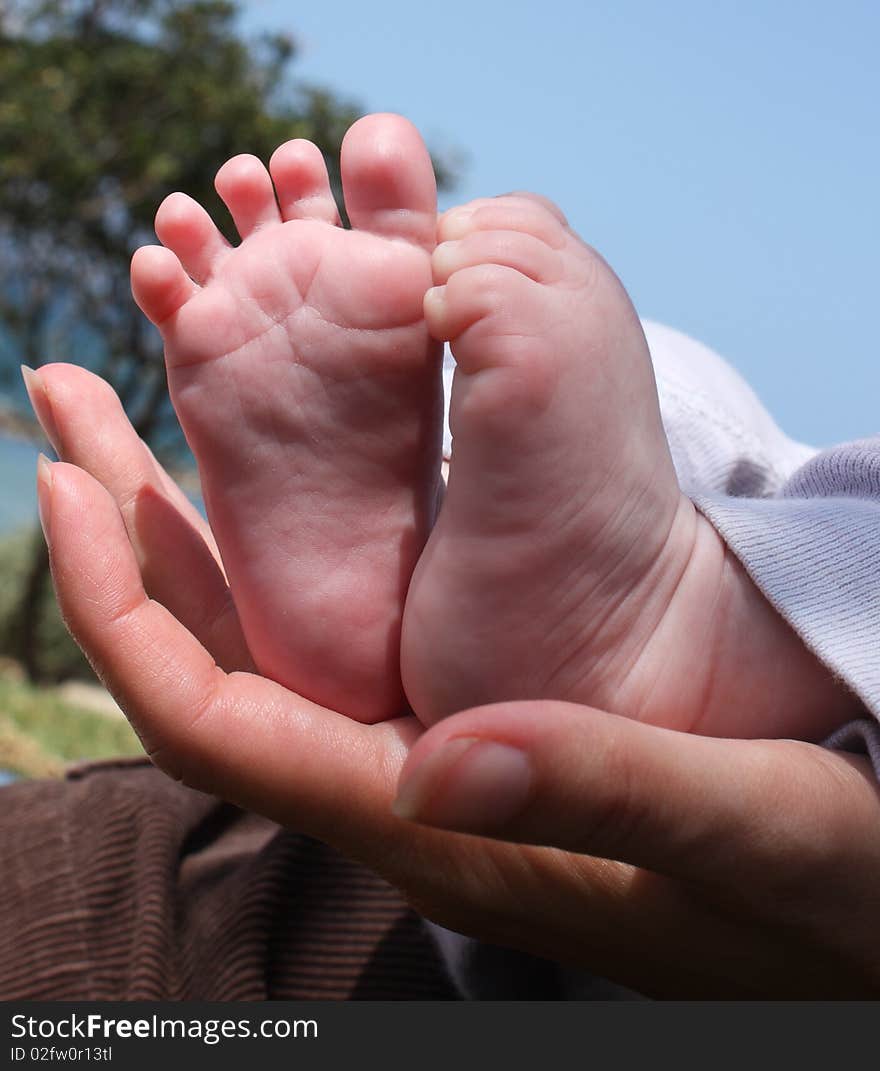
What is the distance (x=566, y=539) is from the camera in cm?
77

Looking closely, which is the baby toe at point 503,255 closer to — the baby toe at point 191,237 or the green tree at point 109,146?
the baby toe at point 191,237

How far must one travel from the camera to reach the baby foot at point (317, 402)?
817mm

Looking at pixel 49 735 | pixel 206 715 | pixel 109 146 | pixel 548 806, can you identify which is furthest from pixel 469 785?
pixel 109 146

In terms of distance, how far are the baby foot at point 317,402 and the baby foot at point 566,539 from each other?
0.14ft

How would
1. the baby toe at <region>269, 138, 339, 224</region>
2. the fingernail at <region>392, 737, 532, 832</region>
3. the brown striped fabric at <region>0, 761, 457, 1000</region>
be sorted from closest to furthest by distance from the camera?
the fingernail at <region>392, 737, 532, 832</region> → the baby toe at <region>269, 138, 339, 224</region> → the brown striped fabric at <region>0, 761, 457, 1000</region>

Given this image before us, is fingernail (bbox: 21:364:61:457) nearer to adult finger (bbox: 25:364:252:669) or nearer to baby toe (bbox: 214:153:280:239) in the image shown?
adult finger (bbox: 25:364:252:669)

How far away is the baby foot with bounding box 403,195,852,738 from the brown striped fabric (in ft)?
1.20

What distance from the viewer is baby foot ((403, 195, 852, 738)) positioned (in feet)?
2.45

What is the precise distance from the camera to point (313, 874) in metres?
1.11

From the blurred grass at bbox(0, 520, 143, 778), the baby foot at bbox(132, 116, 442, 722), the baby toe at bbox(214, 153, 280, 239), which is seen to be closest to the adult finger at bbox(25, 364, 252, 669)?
the baby foot at bbox(132, 116, 442, 722)

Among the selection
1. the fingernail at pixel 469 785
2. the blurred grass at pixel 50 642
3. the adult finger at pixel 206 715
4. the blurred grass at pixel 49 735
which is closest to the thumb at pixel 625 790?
the fingernail at pixel 469 785

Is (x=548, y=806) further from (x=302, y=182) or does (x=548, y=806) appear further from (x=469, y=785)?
(x=302, y=182)

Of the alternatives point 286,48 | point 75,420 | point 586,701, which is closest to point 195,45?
point 286,48

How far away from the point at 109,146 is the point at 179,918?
4.28 metres
